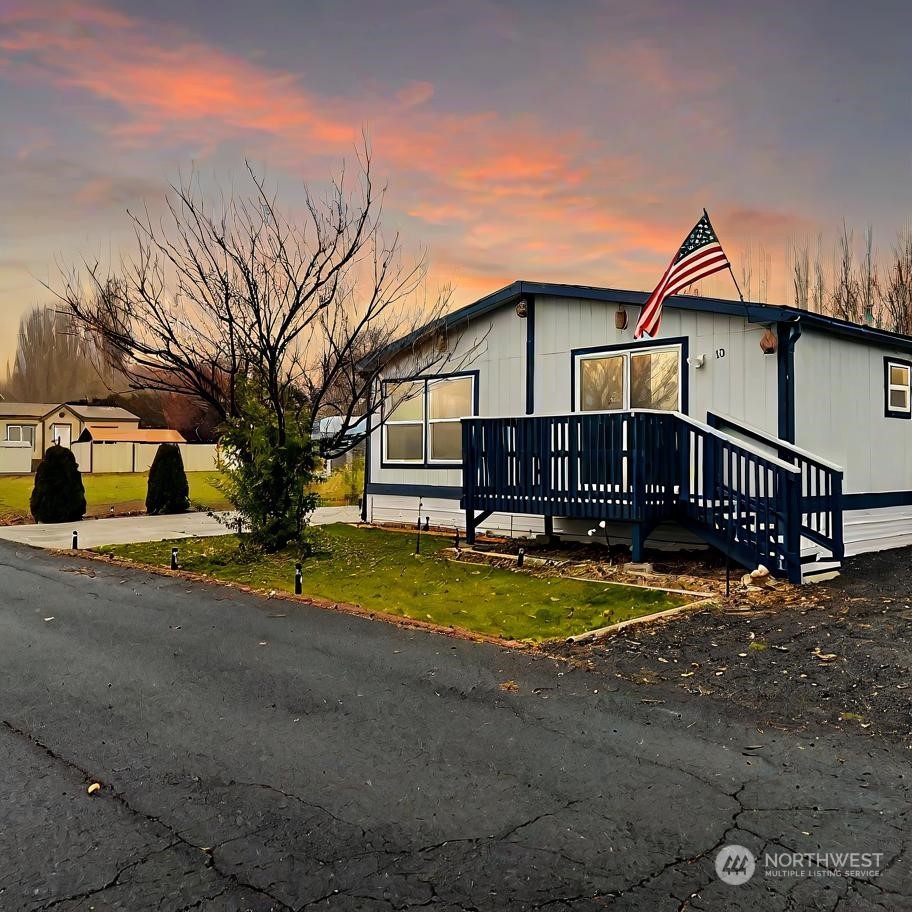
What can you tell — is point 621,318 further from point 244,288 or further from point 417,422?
point 244,288

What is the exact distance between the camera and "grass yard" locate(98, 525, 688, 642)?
7.13 meters

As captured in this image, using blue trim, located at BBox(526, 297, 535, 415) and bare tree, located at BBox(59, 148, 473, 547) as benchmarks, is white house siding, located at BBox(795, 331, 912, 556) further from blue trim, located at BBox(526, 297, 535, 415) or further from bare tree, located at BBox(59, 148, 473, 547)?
bare tree, located at BBox(59, 148, 473, 547)

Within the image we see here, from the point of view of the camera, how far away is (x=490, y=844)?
2.99 m

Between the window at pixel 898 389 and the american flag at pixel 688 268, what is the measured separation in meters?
3.52

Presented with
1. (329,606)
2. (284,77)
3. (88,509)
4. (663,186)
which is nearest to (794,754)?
(329,606)

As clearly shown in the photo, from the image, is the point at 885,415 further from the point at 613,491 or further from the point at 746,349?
the point at 613,491

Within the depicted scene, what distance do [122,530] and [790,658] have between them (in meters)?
13.3

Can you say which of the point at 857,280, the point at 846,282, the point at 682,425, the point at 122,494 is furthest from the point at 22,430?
the point at 682,425

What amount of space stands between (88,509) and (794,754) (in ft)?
64.5

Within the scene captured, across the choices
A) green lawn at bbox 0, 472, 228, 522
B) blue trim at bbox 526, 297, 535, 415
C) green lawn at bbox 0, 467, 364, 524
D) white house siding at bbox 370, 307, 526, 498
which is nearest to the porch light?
blue trim at bbox 526, 297, 535, 415

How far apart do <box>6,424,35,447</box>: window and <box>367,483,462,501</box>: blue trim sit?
38.6 m

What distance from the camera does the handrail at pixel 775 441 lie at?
8.84 metres

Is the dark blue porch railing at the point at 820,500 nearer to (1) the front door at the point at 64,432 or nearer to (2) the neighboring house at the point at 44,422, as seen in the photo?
(2) the neighboring house at the point at 44,422

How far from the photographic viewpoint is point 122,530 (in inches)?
594
